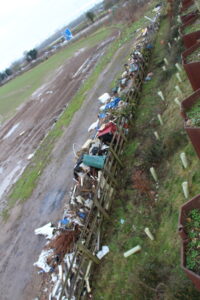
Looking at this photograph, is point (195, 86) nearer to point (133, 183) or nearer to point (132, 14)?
point (133, 183)

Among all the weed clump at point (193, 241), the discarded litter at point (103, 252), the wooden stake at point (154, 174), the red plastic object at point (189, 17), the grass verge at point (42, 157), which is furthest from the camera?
the grass verge at point (42, 157)

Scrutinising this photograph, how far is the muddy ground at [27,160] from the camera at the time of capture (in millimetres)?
10312

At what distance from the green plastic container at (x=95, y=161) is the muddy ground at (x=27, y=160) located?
2.59m

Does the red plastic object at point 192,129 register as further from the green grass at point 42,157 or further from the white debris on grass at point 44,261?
the green grass at point 42,157

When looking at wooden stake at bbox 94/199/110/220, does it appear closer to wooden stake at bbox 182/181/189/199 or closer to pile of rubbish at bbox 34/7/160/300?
pile of rubbish at bbox 34/7/160/300

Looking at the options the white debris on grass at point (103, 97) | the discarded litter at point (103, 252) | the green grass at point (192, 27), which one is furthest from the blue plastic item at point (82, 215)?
the white debris on grass at point (103, 97)

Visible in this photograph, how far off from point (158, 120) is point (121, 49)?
52.3 ft

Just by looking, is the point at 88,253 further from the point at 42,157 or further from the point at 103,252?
the point at 42,157

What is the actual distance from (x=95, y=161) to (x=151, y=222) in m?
2.91

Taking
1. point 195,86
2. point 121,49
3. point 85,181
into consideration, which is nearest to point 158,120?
point 195,86

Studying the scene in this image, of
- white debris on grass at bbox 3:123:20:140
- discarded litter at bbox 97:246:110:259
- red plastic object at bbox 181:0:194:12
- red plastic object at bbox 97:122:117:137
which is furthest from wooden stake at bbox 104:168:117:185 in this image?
white debris on grass at bbox 3:123:20:140

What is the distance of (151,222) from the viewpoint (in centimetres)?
816

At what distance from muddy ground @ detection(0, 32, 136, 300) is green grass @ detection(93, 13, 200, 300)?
2.83 metres

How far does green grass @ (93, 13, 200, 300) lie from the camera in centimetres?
657
